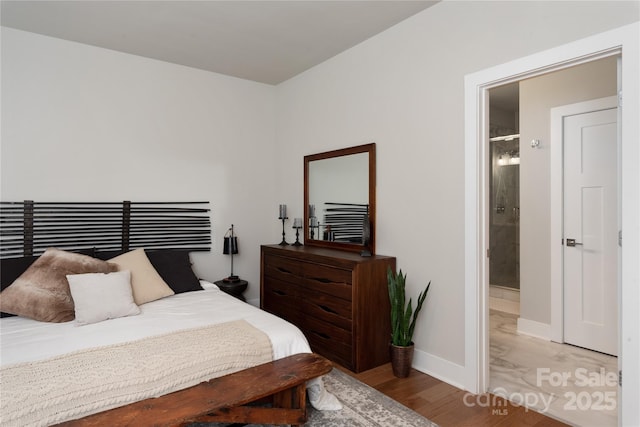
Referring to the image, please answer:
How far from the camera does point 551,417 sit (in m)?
2.11

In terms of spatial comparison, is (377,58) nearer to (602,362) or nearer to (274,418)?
(274,418)

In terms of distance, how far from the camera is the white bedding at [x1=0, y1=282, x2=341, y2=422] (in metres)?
1.87

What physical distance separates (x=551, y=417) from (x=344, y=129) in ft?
8.52

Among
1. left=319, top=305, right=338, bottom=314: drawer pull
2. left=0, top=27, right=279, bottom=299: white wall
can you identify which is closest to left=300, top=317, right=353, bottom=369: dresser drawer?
left=319, top=305, right=338, bottom=314: drawer pull

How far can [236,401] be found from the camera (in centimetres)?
158

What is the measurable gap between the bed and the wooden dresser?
62 centimetres

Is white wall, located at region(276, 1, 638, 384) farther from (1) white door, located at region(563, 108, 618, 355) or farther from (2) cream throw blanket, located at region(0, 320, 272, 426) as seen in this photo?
(1) white door, located at region(563, 108, 618, 355)

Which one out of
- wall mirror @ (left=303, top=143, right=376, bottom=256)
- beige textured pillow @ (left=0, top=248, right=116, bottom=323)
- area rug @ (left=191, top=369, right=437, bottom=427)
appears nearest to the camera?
area rug @ (left=191, top=369, right=437, bottom=427)

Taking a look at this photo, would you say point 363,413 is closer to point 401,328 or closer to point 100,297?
point 401,328

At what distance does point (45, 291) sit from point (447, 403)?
263 centimetres

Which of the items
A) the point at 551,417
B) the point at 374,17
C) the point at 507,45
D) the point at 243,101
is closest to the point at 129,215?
the point at 243,101

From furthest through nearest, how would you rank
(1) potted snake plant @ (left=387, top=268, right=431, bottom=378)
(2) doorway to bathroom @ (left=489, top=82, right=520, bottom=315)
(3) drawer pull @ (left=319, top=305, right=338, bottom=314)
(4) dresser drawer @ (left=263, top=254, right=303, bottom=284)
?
(2) doorway to bathroom @ (left=489, top=82, right=520, bottom=315) → (4) dresser drawer @ (left=263, top=254, right=303, bottom=284) → (3) drawer pull @ (left=319, top=305, right=338, bottom=314) → (1) potted snake plant @ (left=387, top=268, right=431, bottom=378)

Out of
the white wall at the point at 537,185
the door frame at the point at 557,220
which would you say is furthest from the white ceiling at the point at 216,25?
the door frame at the point at 557,220

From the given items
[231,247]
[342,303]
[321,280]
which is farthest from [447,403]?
[231,247]
